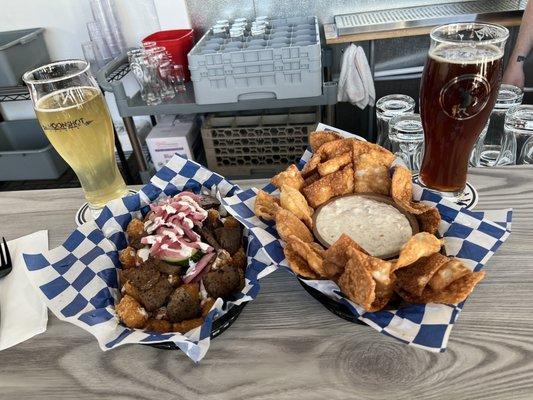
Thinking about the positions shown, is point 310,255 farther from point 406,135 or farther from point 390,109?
point 390,109

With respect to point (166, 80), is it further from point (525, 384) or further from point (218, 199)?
point (525, 384)

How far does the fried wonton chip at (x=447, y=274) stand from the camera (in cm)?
56

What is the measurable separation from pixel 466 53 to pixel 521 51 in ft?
5.07

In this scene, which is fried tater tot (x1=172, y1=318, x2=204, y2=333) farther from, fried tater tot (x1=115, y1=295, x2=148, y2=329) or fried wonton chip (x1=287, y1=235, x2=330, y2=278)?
fried wonton chip (x1=287, y1=235, x2=330, y2=278)

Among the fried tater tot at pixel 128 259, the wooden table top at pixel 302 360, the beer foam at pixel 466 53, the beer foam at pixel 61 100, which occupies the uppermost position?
the beer foam at pixel 466 53

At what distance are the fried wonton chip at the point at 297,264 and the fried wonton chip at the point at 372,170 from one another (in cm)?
23

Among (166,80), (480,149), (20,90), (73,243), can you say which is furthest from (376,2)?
(73,243)

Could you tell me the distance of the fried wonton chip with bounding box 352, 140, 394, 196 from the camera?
792 millimetres

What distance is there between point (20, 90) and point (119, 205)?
209cm

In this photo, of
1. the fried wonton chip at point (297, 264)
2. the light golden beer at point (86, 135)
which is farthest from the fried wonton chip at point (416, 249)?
the light golden beer at point (86, 135)

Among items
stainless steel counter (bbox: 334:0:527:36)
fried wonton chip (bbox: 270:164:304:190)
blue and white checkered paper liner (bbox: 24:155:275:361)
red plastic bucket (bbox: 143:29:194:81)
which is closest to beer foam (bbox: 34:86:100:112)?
blue and white checkered paper liner (bbox: 24:155:275:361)

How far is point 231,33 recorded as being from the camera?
2.22 meters

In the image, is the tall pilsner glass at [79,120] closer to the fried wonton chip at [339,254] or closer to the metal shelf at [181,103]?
the fried wonton chip at [339,254]

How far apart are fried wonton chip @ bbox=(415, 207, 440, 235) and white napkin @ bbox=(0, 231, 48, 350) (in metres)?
0.65
